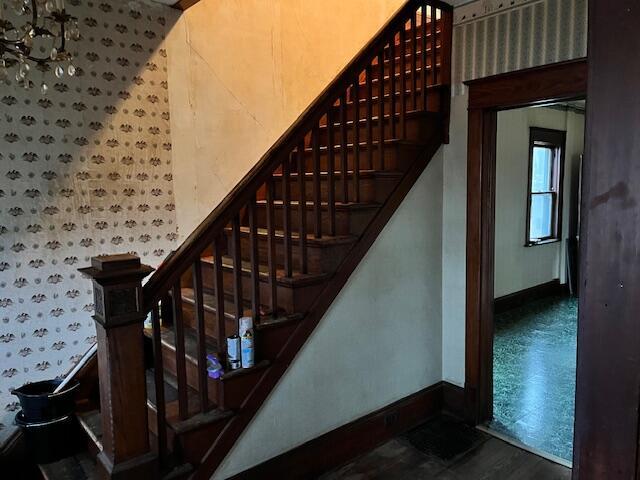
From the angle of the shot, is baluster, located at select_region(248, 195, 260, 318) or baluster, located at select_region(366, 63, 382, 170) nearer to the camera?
baluster, located at select_region(248, 195, 260, 318)

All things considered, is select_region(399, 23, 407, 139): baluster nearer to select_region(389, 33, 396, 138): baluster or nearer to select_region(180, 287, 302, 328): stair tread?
select_region(389, 33, 396, 138): baluster

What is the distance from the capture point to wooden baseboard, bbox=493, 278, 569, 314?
210 inches

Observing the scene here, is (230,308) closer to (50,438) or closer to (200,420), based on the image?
(200,420)

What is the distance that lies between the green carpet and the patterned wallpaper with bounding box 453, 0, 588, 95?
1.69 meters

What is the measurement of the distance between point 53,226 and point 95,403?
102cm

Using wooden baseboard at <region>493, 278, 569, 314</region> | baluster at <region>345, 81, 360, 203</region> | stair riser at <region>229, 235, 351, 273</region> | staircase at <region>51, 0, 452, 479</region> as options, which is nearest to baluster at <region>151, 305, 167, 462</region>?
staircase at <region>51, 0, 452, 479</region>

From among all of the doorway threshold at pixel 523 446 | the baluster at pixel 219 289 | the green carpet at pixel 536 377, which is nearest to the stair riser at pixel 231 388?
the baluster at pixel 219 289

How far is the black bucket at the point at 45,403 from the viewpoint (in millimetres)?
2201

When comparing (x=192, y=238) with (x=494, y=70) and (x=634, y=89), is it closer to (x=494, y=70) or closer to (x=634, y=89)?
(x=634, y=89)

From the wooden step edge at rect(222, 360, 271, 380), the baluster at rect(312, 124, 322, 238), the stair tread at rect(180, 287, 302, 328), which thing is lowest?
the wooden step edge at rect(222, 360, 271, 380)

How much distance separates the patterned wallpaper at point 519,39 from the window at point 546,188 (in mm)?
3295

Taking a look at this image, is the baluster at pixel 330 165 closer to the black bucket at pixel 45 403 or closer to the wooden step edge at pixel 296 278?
the wooden step edge at pixel 296 278

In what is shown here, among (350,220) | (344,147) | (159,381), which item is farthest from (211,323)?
(344,147)

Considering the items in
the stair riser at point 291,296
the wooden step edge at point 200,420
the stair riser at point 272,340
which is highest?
the stair riser at point 291,296
